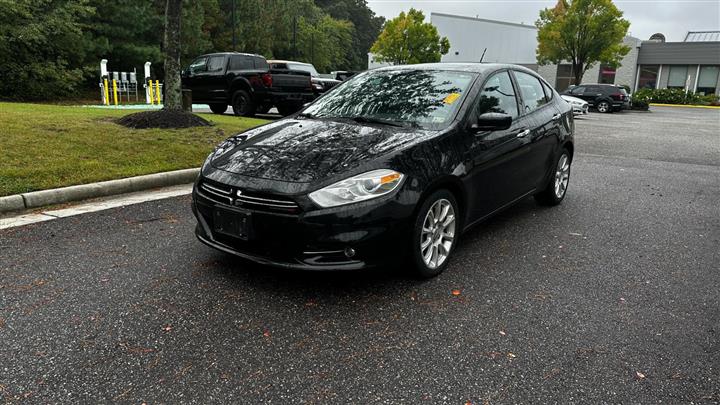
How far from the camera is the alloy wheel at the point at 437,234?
3508mm

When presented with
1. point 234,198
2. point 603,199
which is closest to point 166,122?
point 234,198

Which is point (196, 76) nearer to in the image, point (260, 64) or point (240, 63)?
point (240, 63)

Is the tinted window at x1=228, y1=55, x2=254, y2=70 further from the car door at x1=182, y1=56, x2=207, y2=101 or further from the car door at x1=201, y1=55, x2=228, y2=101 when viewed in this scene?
the car door at x1=182, y1=56, x2=207, y2=101

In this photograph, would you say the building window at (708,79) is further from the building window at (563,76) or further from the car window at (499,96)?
the car window at (499,96)

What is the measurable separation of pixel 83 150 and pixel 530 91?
5515 millimetres

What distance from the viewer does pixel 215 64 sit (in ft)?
47.6

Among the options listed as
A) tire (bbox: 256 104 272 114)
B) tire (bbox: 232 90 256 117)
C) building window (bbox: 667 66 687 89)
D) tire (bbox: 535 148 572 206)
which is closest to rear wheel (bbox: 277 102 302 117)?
tire (bbox: 256 104 272 114)

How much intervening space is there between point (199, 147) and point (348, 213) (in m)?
5.12

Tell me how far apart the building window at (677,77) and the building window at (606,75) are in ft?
15.3

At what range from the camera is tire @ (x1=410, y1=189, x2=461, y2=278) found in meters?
3.37

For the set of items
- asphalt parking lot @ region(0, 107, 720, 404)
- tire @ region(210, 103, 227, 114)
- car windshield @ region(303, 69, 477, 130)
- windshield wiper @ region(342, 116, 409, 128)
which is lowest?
asphalt parking lot @ region(0, 107, 720, 404)

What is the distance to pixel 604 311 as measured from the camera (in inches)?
125

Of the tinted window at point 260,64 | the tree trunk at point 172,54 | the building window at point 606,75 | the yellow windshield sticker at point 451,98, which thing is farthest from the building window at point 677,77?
the yellow windshield sticker at point 451,98

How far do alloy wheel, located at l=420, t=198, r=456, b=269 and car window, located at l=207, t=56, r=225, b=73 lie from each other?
1210cm
